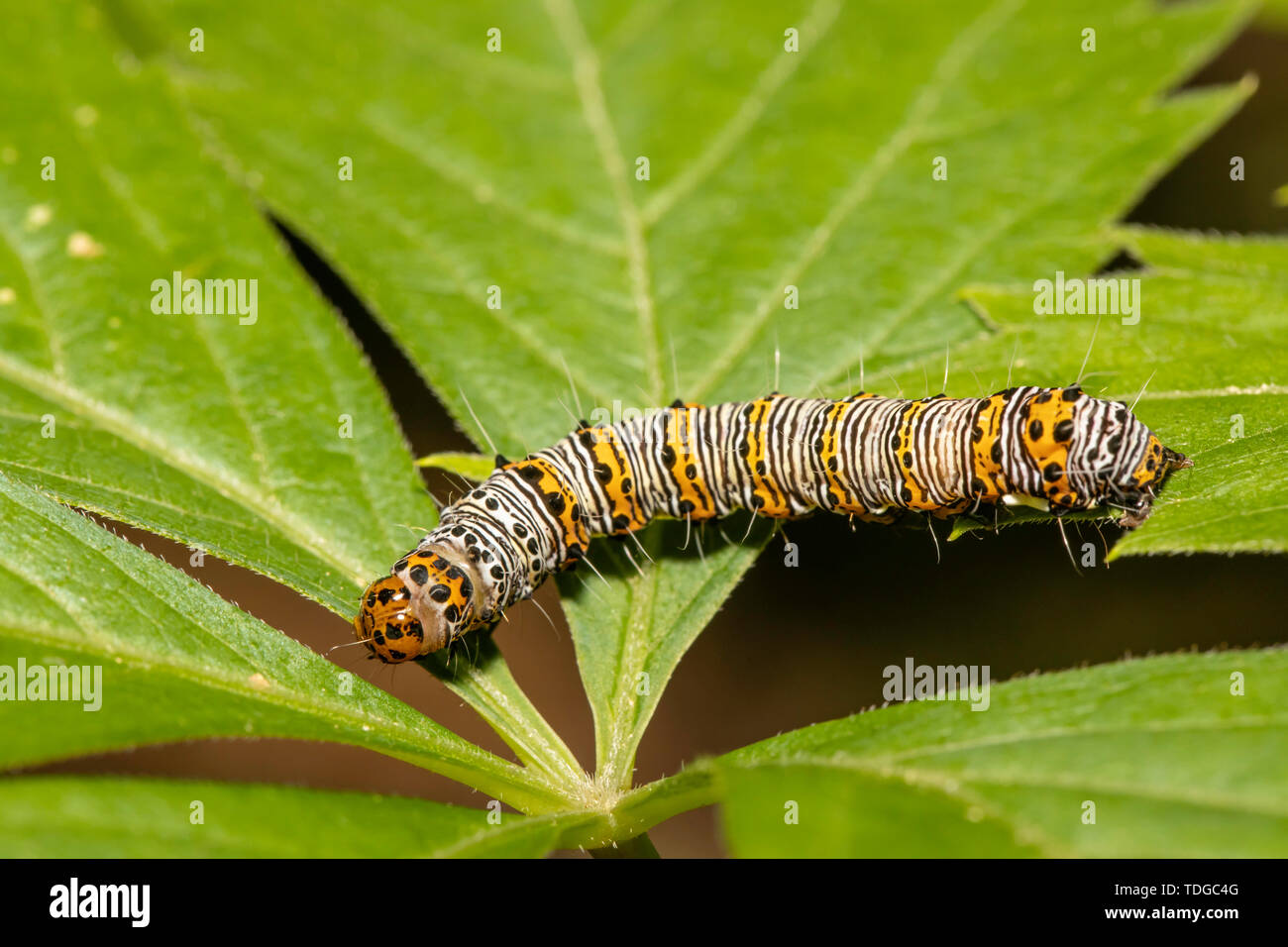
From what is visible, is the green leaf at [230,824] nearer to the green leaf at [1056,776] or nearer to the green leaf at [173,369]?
the green leaf at [1056,776]

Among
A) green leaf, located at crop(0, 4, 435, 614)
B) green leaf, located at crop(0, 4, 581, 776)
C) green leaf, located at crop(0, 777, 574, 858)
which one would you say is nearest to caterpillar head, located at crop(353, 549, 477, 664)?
green leaf, located at crop(0, 4, 581, 776)

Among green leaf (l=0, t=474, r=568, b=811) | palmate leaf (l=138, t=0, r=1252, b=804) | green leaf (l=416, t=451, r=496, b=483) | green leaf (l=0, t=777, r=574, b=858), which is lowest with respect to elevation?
green leaf (l=0, t=777, r=574, b=858)

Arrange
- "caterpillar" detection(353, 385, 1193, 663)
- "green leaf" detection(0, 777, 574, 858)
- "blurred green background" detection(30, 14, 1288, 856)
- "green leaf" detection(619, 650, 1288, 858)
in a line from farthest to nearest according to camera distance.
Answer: "blurred green background" detection(30, 14, 1288, 856)
"caterpillar" detection(353, 385, 1193, 663)
"green leaf" detection(0, 777, 574, 858)
"green leaf" detection(619, 650, 1288, 858)

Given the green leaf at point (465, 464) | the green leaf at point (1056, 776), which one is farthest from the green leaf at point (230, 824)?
the green leaf at point (465, 464)

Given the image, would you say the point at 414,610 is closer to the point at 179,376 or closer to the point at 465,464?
the point at 465,464

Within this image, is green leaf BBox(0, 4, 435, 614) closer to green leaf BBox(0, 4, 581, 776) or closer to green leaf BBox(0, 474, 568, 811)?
green leaf BBox(0, 4, 581, 776)
